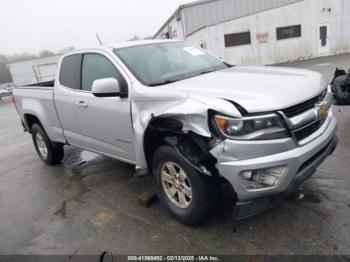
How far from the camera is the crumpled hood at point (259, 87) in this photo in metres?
2.63

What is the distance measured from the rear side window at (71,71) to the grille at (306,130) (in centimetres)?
302

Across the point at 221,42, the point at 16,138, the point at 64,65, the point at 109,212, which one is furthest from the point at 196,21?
the point at 109,212

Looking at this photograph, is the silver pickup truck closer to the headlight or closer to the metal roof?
the headlight

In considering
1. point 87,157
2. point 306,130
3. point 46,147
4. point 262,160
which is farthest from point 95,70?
point 306,130

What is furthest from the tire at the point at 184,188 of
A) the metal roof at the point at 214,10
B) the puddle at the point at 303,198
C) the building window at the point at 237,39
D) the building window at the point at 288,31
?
the metal roof at the point at 214,10

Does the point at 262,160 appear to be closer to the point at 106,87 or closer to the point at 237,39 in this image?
the point at 106,87

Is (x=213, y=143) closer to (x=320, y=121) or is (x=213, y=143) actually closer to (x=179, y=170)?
(x=179, y=170)

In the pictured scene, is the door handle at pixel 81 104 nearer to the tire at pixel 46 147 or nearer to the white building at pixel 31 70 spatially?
the tire at pixel 46 147

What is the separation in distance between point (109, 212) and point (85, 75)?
1.89 m

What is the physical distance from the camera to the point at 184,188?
10.4 ft

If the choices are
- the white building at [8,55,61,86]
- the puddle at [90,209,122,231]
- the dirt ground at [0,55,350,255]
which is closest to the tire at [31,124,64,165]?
the dirt ground at [0,55,350,255]

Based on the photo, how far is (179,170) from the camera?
3.17 meters

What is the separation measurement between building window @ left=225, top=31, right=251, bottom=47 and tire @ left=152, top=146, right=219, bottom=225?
18.0m

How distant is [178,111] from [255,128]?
0.70 metres
